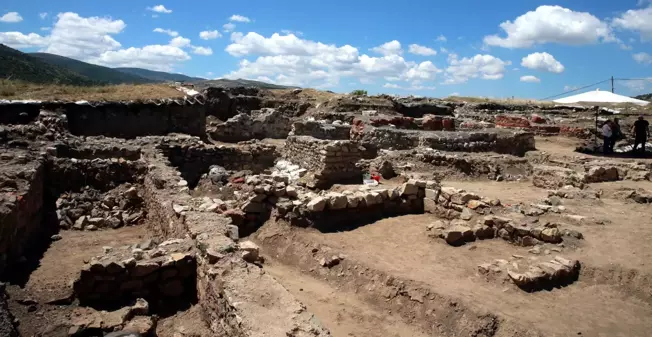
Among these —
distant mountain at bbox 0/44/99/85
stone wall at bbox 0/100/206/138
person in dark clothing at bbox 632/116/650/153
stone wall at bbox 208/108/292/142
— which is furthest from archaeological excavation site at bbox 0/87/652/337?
distant mountain at bbox 0/44/99/85

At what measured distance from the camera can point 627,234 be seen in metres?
7.41

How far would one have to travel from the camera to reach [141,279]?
5547 millimetres

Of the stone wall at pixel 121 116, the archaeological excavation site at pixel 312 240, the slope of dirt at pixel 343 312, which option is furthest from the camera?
the stone wall at pixel 121 116

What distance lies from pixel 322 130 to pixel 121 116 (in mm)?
7486

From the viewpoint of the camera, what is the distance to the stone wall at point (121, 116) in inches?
592

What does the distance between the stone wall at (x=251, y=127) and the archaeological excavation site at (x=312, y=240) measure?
7.74 meters

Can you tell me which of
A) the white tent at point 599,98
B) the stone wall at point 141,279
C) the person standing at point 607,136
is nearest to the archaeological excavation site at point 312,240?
the stone wall at point 141,279

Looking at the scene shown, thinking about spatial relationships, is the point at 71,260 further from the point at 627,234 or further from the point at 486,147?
the point at 486,147

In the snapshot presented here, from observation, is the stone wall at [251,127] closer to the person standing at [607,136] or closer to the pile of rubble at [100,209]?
the pile of rubble at [100,209]

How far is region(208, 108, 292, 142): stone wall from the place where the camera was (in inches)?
874

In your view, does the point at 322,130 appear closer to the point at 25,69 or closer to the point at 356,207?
the point at 356,207

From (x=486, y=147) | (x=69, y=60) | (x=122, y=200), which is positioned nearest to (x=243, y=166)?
(x=122, y=200)

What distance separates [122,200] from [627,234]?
32.2 ft

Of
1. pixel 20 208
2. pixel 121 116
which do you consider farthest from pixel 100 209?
pixel 121 116
